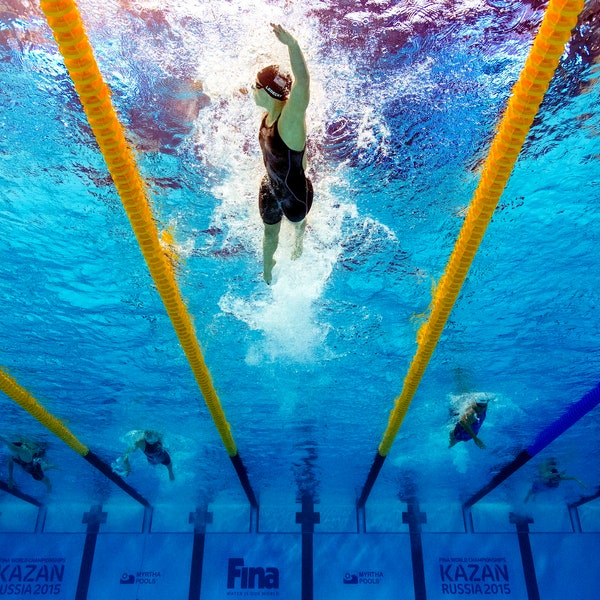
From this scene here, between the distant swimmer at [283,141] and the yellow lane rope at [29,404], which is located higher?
the distant swimmer at [283,141]

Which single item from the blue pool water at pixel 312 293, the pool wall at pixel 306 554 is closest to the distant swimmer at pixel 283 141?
the blue pool water at pixel 312 293

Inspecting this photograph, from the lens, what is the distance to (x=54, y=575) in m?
12.0

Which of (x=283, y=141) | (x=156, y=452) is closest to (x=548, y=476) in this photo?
(x=156, y=452)

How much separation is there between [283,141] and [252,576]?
11.5 meters

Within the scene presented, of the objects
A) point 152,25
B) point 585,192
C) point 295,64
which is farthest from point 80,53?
point 585,192

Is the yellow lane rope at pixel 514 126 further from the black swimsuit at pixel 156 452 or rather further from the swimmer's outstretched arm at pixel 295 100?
the black swimsuit at pixel 156 452

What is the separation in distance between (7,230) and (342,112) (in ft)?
13.5

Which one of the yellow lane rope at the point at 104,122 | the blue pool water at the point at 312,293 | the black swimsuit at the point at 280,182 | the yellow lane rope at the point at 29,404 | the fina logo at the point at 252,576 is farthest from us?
the fina logo at the point at 252,576

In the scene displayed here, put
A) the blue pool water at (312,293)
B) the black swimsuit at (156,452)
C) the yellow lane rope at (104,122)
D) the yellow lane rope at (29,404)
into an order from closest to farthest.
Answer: the yellow lane rope at (104,122)
the blue pool water at (312,293)
the yellow lane rope at (29,404)
the black swimsuit at (156,452)

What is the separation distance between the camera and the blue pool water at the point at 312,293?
148 inches

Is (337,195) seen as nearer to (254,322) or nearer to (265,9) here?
(265,9)

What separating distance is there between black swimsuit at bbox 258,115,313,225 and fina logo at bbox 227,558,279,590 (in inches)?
418

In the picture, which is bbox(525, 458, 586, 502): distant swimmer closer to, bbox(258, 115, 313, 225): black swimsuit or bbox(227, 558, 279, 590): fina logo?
bbox(227, 558, 279, 590): fina logo

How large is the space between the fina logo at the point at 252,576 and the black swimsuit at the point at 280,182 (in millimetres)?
10609
